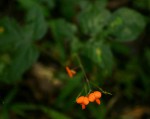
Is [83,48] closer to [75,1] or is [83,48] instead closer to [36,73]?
[75,1]

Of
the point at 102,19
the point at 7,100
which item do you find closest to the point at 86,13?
the point at 102,19

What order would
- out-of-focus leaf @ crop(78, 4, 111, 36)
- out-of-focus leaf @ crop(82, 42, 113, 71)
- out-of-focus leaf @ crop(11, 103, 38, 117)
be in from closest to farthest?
out-of-focus leaf @ crop(82, 42, 113, 71) < out-of-focus leaf @ crop(78, 4, 111, 36) < out-of-focus leaf @ crop(11, 103, 38, 117)

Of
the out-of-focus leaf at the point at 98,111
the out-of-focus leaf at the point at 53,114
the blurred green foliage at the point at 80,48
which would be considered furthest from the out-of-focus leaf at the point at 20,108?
the out-of-focus leaf at the point at 98,111

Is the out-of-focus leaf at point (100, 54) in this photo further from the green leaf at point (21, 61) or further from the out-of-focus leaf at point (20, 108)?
the out-of-focus leaf at point (20, 108)

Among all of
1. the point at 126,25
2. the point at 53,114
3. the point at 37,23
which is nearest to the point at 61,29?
the point at 37,23

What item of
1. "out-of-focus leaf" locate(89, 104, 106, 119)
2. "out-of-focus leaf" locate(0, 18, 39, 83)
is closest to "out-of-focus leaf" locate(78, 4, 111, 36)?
"out-of-focus leaf" locate(0, 18, 39, 83)

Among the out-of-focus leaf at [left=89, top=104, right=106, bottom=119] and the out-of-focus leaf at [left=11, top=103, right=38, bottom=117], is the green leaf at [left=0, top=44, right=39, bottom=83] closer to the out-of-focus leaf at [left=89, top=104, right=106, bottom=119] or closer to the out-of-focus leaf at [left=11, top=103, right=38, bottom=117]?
the out-of-focus leaf at [left=11, top=103, right=38, bottom=117]
